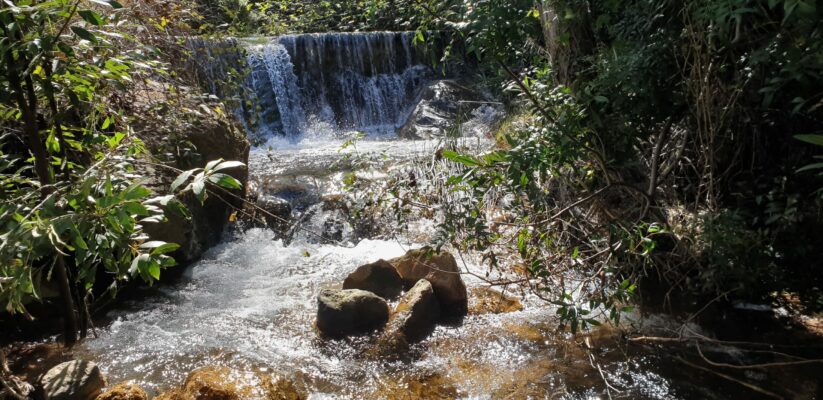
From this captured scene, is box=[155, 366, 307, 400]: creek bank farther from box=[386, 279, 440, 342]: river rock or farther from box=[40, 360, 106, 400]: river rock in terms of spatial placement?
box=[386, 279, 440, 342]: river rock

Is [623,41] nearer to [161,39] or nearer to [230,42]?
[161,39]

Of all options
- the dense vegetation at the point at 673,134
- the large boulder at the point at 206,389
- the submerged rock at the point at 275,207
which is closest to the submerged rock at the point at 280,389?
the large boulder at the point at 206,389

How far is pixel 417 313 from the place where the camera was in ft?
14.5

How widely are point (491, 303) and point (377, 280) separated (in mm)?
990

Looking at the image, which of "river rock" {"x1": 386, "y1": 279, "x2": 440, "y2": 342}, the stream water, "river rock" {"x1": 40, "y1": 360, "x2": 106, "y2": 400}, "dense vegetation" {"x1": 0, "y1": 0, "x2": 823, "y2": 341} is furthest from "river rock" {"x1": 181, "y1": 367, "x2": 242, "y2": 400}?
"river rock" {"x1": 386, "y1": 279, "x2": 440, "y2": 342}

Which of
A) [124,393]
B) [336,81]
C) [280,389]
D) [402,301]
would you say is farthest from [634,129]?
[336,81]

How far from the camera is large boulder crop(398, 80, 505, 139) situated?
31.7 ft

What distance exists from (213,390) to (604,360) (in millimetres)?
2527

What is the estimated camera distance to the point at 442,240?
3.63m

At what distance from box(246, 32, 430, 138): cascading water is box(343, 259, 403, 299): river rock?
6300 millimetres

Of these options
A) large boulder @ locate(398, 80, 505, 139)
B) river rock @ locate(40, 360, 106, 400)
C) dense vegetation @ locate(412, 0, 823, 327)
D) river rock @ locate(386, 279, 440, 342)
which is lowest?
river rock @ locate(386, 279, 440, 342)

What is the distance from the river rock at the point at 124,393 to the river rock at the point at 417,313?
1.70m

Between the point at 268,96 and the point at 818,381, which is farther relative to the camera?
the point at 268,96

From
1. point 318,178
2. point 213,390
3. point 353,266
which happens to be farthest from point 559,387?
point 318,178
